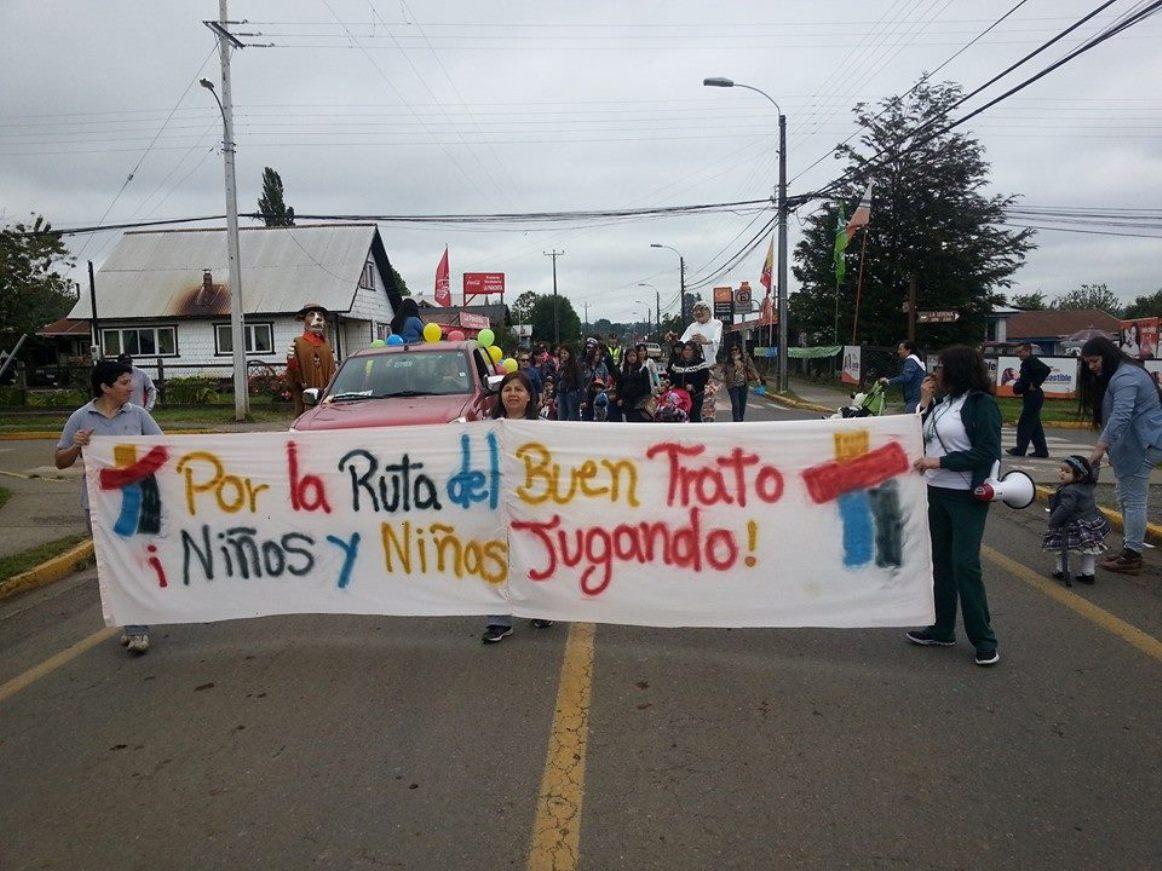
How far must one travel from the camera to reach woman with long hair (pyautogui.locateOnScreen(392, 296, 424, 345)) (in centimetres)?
1342

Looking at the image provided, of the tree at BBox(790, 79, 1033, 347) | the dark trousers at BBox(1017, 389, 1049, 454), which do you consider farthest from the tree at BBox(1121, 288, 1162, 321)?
the dark trousers at BBox(1017, 389, 1049, 454)

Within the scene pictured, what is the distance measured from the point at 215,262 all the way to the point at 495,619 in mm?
34531

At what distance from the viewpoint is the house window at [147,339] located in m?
33.6

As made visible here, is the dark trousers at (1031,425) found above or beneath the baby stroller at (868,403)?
beneath

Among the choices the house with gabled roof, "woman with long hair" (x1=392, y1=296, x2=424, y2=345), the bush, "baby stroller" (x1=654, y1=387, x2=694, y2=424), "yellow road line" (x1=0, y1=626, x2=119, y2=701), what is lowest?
"yellow road line" (x1=0, y1=626, x2=119, y2=701)

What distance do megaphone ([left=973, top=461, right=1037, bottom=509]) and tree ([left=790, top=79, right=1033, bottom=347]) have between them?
28835 mm

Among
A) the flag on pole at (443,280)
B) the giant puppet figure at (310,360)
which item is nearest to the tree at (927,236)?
the flag on pole at (443,280)

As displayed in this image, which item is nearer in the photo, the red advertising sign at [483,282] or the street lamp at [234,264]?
the street lamp at [234,264]

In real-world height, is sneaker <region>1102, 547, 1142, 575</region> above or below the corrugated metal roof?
below

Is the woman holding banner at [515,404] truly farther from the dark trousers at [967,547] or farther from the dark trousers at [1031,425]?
the dark trousers at [1031,425]

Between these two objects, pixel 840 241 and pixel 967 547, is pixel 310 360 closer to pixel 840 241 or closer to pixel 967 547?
pixel 967 547

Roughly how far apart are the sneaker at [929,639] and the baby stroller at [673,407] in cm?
690

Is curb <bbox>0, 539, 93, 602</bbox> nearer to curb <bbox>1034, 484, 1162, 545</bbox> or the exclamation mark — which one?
the exclamation mark

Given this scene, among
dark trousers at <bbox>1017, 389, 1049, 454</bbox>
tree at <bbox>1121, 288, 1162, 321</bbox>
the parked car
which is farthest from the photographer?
tree at <bbox>1121, 288, 1162, 321</bbox>
